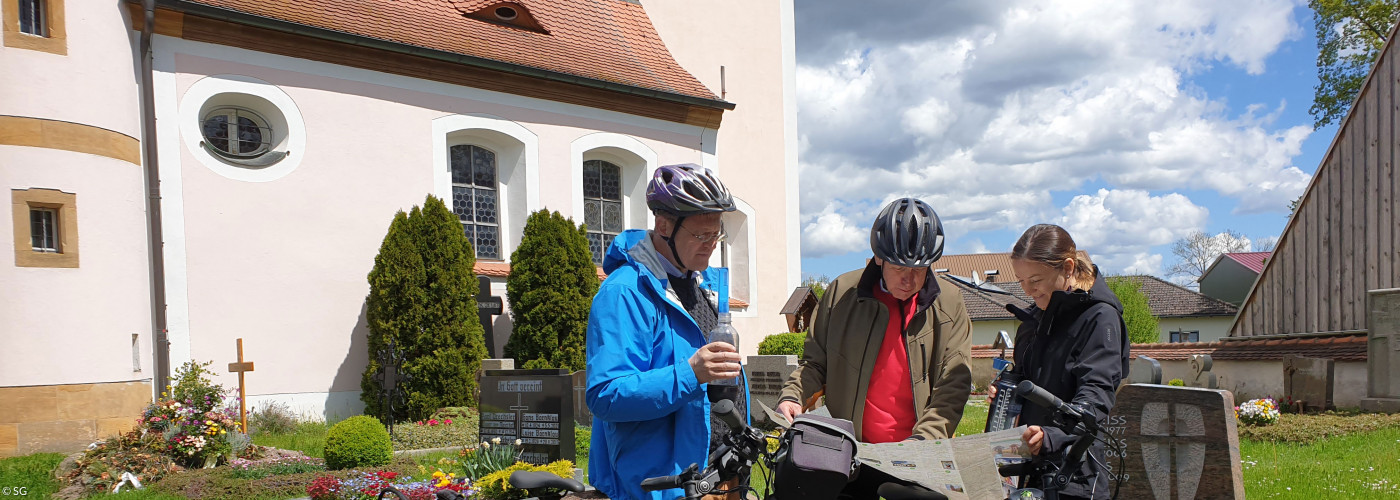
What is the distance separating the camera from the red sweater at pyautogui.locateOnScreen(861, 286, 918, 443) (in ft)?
10.1

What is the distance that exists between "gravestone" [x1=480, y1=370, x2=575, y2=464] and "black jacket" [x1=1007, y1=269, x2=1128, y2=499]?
530 centimetres

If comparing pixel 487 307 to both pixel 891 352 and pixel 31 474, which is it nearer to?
pixel 31 474

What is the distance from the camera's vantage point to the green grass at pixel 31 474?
8125 millimetres

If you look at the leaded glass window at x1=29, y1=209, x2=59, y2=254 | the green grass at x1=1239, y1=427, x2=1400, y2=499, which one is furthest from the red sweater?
the leaded glass window at x1=29, y1=209, x2=59, y2=254

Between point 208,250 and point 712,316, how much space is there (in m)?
11.5

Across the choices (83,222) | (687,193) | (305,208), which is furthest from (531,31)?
(687,193)

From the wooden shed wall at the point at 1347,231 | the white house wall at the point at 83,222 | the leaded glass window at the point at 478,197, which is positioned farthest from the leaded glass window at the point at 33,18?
the wooden shed wall at the point at 1347,231

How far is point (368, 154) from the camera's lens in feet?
45.0

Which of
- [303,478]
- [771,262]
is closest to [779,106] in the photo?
[771,262]

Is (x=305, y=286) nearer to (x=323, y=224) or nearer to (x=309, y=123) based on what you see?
(x=323, y=224)

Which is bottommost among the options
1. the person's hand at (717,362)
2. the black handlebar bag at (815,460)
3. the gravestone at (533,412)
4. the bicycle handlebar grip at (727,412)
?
the gravestone at (533,412)

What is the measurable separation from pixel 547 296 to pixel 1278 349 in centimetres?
1182

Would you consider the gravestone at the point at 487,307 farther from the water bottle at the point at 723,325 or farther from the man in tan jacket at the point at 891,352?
the water bottle at the point at 723,325

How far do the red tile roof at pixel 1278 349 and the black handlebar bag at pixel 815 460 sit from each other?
46.5 ft
